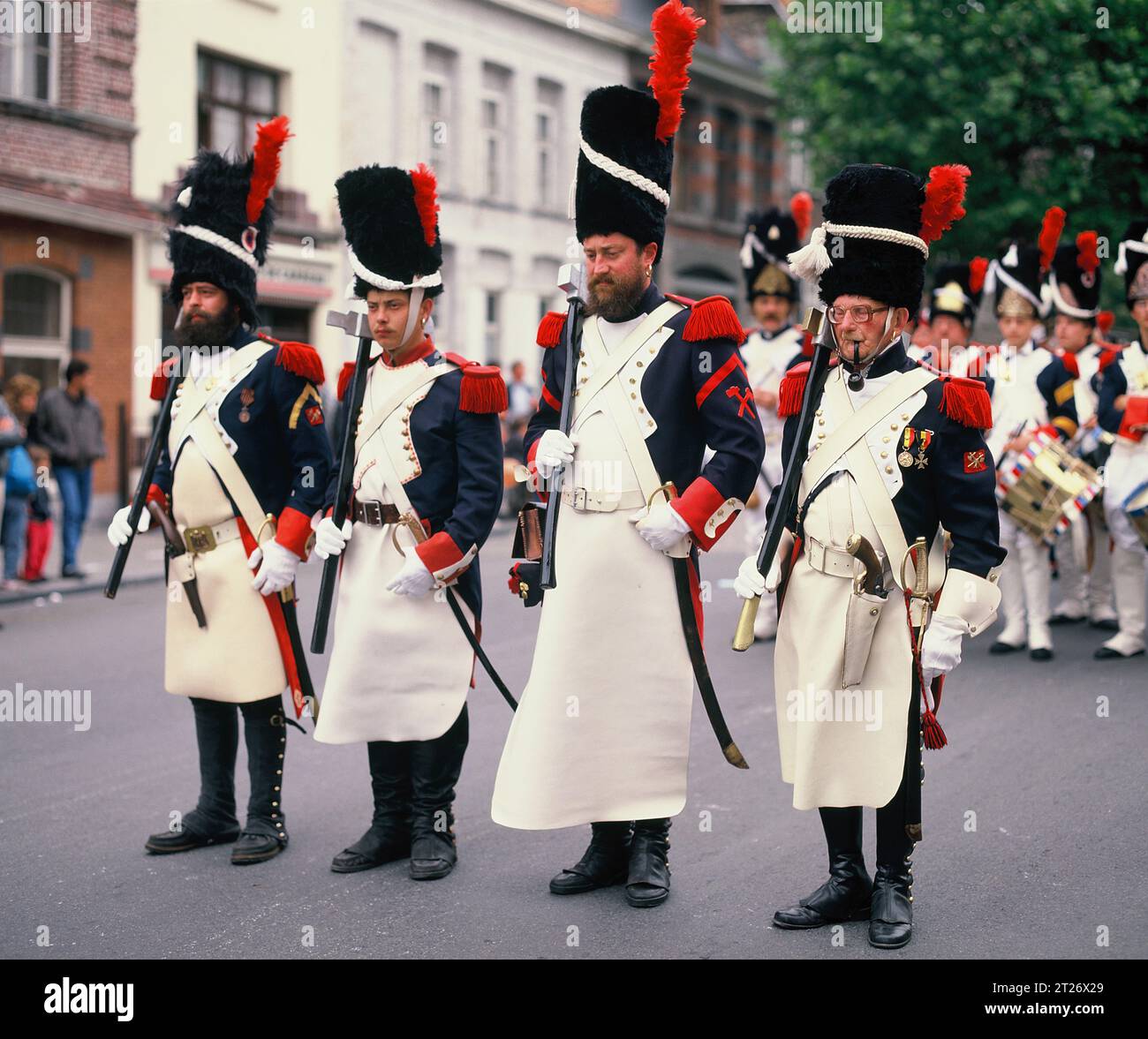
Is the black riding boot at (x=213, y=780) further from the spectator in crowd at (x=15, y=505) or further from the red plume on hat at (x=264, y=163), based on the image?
the spectator in crowd at (x=15, y=505)

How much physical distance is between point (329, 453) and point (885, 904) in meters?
2.45

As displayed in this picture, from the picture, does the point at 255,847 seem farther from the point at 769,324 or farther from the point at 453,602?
the point at 769,324

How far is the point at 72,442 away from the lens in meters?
13.7

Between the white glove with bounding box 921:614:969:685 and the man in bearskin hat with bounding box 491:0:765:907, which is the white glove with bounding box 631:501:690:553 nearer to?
the man in bearskin hat with bounding box 491:0:765:907

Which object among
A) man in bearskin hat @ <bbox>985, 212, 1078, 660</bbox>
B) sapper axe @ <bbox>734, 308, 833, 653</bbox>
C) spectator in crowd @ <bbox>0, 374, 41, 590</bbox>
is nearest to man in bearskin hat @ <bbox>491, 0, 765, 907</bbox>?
sapper axe @ <bbox>734, 308, 833, 653</bbox>

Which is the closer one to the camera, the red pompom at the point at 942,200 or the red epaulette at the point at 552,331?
the red pompom at the point at 942,200

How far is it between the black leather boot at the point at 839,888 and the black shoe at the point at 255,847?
181cm

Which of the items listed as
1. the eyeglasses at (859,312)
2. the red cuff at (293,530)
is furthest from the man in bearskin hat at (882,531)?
the red cuff at (293,530)

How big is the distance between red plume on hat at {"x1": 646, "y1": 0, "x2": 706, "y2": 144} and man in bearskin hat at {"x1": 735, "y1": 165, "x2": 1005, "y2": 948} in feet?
2.02

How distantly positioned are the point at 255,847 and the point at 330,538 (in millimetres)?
1127

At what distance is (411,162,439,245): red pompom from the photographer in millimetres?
5375

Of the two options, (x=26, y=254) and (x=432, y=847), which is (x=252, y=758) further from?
(x=26, y=254)

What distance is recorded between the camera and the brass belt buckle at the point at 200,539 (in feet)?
18.4
